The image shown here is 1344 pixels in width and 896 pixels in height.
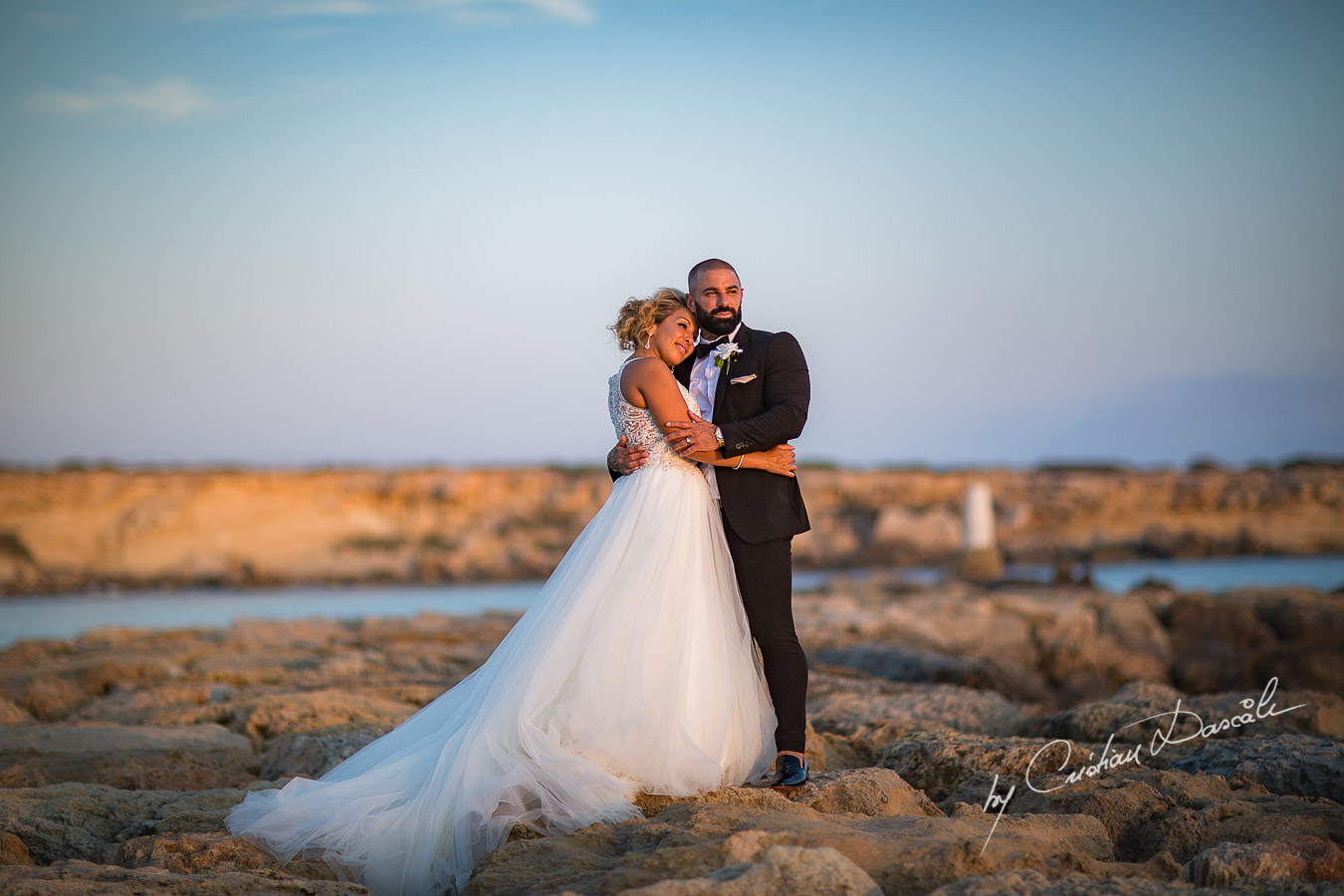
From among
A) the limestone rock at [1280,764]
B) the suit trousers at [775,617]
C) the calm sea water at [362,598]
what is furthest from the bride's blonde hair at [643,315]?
the calm sea water at [362,598]

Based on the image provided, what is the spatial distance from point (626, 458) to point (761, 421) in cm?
64

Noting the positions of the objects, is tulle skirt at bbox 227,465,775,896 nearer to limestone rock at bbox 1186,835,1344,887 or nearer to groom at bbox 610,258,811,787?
groom at bbox 610,258,811,787

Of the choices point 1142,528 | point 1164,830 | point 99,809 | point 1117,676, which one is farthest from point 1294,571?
point 99,809

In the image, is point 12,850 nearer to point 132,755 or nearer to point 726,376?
point 132,755

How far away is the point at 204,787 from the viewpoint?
5188mm

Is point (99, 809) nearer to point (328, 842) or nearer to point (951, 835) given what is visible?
point (328, 842)

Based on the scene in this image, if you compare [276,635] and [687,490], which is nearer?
[687,490]

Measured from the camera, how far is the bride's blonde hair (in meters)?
4.61

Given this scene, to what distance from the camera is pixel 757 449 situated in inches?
175

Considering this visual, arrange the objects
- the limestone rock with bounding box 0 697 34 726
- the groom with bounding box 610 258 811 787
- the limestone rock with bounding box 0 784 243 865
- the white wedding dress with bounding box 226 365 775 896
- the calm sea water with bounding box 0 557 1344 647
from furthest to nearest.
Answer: the calm sea water with bounding box 0 557 1344 647 < the limestone rock with bounding box 0 697 34 726 < the groom with bounding box 610 258 811 787 < the limestone rock with bounding box 0 784 243 865 < the white wedding dress with bounding box 226 365 775 896

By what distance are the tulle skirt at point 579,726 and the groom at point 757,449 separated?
0.31 feet

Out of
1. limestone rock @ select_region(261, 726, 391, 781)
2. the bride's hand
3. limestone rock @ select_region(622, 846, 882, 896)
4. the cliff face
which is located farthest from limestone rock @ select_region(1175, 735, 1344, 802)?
the cliff face

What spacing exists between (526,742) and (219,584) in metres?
30.8

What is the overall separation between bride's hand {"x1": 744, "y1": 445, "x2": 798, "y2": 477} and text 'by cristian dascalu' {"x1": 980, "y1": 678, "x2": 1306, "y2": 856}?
1573mm
